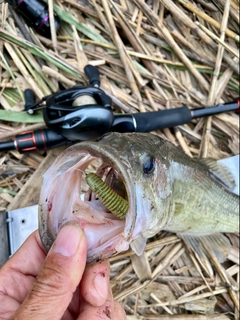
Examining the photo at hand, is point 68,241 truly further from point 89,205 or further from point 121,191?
point 121,191

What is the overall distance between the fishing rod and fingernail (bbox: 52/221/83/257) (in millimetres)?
928

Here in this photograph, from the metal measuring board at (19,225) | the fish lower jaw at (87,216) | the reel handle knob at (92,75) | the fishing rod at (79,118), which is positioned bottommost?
the metal measuring board at (19,225)

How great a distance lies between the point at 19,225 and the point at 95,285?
3.35 feet

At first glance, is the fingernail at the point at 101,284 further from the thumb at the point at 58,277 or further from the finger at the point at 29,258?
the finger at the point at 29,258

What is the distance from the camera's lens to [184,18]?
243cm

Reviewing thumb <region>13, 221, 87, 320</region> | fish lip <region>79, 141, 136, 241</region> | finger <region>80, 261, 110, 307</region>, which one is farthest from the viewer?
finger <region>80, 261, 110, 307</region>

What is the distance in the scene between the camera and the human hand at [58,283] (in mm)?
1321

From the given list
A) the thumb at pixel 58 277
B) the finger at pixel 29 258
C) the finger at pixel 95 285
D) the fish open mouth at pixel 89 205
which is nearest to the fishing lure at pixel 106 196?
the fish open mouth at pixel 89 205

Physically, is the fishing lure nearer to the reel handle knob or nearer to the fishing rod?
the fishing rod

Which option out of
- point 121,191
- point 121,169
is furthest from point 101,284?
point 121,169

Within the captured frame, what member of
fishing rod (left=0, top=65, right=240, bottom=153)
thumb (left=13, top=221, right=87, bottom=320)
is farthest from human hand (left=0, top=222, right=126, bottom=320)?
fishing rod (left=0, top=65, right=240, bottom=153)

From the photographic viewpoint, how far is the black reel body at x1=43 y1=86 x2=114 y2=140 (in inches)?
85.9

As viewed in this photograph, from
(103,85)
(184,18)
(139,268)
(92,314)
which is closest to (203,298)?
(139,268)

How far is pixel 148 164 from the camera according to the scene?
169 centimetres
